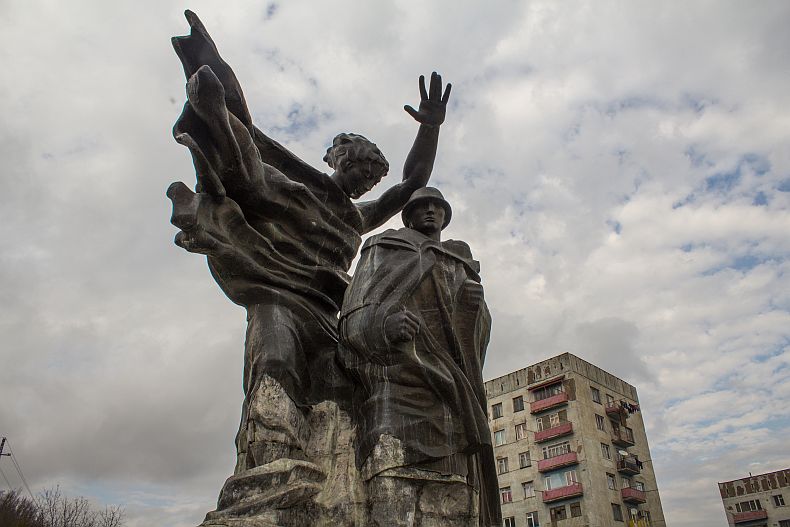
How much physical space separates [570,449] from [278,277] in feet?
121

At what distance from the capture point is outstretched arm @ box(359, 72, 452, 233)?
6391mm

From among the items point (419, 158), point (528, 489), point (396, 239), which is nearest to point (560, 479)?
point (528, 489)

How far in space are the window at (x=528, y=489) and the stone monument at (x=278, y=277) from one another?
36.7 metres

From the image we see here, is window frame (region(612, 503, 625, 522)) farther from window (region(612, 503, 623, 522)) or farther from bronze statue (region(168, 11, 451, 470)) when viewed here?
bronze statue (region(168, 11, 451, 470))

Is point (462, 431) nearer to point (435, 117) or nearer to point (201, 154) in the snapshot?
point (201, 154)

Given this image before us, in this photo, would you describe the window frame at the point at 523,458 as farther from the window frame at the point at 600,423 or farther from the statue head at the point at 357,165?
the statue head at the point at 357,165

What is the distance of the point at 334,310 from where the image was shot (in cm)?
547

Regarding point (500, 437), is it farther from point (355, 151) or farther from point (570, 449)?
point (355, 151)

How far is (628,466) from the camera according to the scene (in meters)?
39.9

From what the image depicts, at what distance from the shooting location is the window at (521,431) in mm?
41438

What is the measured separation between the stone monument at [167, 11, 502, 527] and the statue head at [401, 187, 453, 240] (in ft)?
2.30

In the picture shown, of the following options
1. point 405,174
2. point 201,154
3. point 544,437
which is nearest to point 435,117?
point 405,174

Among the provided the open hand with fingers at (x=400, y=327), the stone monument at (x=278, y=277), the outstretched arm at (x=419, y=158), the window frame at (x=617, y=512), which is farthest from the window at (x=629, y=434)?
the open hand with fingers at (x=400, y=327)

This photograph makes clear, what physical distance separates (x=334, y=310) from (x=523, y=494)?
123 feet
